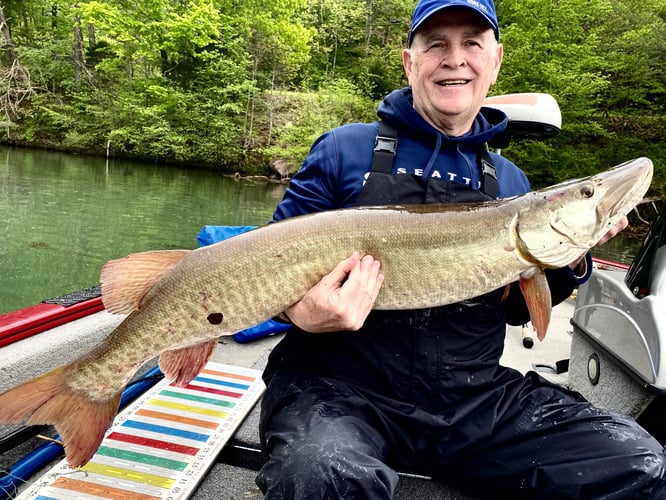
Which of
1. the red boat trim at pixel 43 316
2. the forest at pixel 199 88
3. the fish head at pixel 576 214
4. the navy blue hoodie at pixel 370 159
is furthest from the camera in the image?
the forest at pixel 199 88

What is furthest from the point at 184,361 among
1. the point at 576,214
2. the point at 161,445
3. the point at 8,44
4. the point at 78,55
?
the point at 78,55

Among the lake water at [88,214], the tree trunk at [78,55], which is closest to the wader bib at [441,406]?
the lake water at [88,214]

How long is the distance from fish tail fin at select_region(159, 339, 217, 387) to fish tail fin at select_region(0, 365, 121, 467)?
0.22 metres

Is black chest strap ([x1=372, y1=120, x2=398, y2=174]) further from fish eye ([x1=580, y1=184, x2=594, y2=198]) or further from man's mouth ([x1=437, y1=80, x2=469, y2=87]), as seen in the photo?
fish eye ([x1=580, y1=184, x2=594, y2=198])

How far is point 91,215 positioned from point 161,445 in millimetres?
10991

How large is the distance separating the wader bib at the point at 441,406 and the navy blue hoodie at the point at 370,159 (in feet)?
0.48

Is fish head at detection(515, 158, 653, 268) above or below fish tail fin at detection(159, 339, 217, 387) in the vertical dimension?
above

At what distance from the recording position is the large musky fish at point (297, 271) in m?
1.62

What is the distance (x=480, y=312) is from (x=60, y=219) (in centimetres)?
1134

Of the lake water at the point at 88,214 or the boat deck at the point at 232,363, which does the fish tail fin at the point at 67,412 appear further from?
the lake water at the point at 88,214

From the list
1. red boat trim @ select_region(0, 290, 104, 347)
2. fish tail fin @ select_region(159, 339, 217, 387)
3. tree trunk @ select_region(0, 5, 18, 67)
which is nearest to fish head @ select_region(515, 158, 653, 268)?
fish tail fin @ select_region(159, 339, 217, 387)

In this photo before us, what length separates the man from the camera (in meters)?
1.63

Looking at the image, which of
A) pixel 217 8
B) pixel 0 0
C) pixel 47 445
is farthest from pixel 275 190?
pixel 0 0

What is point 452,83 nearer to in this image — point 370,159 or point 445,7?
point 445,7
